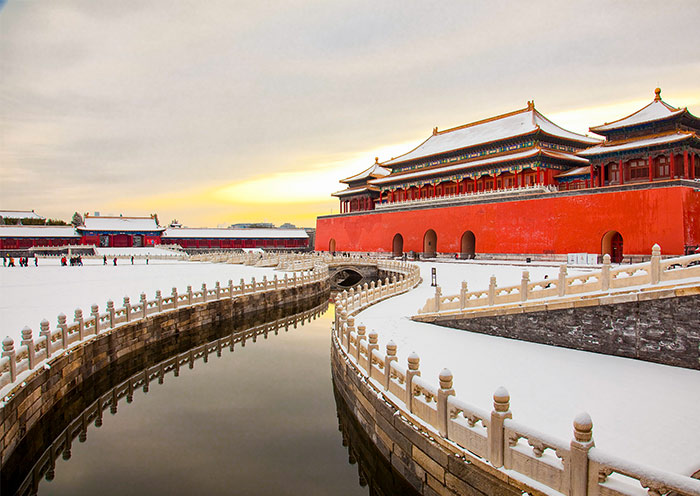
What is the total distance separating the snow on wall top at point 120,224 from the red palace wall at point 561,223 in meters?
31.0

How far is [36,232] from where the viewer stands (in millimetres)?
52281

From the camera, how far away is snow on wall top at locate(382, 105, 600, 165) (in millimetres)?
32594

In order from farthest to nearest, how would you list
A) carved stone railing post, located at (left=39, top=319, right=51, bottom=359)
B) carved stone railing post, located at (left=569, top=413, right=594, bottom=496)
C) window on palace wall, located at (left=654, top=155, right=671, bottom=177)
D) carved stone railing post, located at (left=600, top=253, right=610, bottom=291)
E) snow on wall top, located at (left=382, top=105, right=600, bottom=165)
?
snow on wall top, located at (left=382, top=105, right=600, bottom=165) → window on palace wall, located at (left=654, top=155, right=671, bottom=177) → carved stone railing post, located at (left=600, top=253, right=610, bottom=291) → carved stone railing post, located at (left=39, top=319, right=51, bottom=359) → carved stone railing post, located at (left=569, top=413, right=594, bottom=496)

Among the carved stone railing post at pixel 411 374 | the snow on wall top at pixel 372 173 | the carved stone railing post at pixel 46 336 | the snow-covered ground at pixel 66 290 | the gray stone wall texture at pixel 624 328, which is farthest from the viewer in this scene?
the snow on wall top at pixel 372 173

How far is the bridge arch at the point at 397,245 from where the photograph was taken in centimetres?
3956

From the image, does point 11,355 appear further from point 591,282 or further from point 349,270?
point 349,270

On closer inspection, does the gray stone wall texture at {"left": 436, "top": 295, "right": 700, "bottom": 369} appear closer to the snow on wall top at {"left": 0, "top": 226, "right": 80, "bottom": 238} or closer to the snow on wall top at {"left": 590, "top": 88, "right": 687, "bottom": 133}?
the snow on wall top at {"left": 590, "top": 88, "right": 687, "bottom": 133}

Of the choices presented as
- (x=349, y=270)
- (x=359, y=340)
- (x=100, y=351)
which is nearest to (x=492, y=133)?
(x=349, y=270)

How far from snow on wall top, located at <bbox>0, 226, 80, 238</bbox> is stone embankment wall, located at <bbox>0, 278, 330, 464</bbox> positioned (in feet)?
141

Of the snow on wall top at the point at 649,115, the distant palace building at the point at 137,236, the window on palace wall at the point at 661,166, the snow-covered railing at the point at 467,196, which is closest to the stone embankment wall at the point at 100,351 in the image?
the snow-covered railing at the point at 467,196

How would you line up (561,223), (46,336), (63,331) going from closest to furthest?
1. (46,336)
2. (63,331)
3. (561,223)

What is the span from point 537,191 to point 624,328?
2137 cm

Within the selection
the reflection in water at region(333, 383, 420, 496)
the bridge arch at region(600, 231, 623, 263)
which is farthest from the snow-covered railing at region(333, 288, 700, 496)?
the bridge arch at region(600, 231, 623, 263)

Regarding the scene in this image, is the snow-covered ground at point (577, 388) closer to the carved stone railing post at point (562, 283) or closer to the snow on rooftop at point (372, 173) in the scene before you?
the carved stone railing post at point (562, 283)
